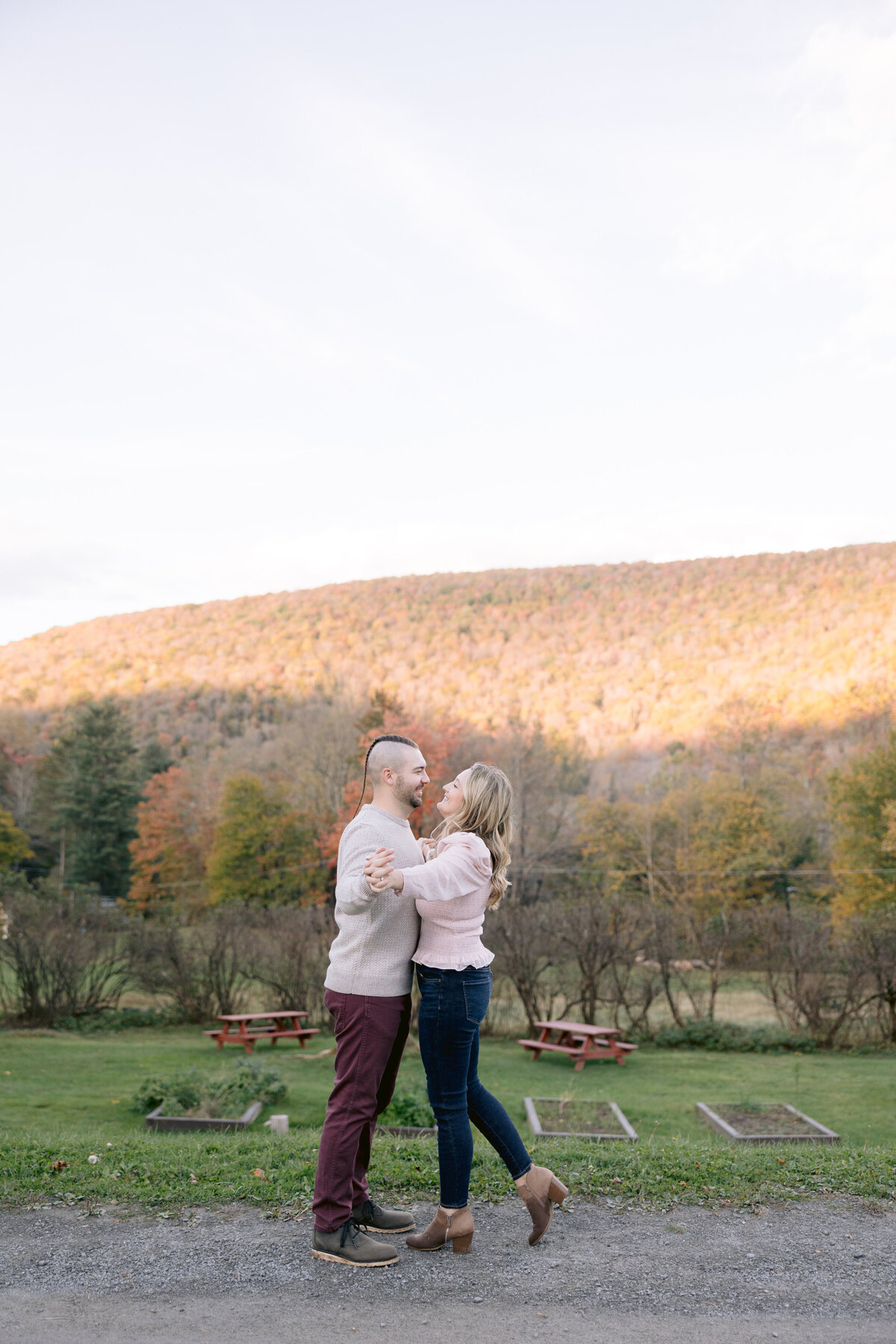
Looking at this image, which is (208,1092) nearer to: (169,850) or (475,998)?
(475,998)

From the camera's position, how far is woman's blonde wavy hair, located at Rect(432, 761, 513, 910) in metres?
3.59

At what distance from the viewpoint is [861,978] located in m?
15.4

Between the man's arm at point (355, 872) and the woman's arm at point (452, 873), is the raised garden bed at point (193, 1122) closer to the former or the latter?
the man's arm at point (355, 872)

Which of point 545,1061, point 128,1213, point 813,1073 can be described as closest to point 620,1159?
→ point 128,1213

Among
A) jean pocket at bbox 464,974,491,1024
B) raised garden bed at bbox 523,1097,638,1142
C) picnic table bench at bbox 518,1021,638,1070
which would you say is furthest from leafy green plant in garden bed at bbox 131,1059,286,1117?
jean pocket at bbox 464,974,491,1024

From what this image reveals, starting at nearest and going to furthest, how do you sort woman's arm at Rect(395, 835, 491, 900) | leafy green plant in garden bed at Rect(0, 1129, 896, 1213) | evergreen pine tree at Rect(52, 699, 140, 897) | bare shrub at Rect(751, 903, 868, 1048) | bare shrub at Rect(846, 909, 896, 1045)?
1. woman's arm at Rect(395, 835, 491, 900)
2. leafy green plant in garden bed at Rect(0, 1129, 896, 1213)
3. bare shrub at Rect(846, 909, 896, 1045)
4. bare shrub at Rect(751, 903, 868, 1048)
5. evergreen pine tree at Rect(52, 699, 140, 897)

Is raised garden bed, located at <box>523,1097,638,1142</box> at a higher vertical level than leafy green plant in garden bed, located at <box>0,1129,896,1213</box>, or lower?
lower

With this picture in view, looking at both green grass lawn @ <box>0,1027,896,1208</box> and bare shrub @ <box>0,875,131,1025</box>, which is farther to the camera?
bare shrub @ <box>0,875,131,1025</box>

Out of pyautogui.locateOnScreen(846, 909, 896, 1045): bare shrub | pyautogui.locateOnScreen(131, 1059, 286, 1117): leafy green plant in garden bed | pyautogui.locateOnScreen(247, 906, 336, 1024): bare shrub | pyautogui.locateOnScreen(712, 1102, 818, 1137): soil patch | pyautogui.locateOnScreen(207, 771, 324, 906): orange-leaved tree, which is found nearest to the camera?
pyautogui.locateOnScreen(712, 1102, 818, 1137): soil patch

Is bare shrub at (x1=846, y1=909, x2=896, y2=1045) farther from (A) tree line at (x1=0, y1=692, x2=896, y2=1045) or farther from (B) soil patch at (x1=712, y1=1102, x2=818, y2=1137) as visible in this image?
(B) soil patch at (x1=712, y1=1102, x2=818, y2=1137)

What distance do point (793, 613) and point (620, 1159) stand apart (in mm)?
110685

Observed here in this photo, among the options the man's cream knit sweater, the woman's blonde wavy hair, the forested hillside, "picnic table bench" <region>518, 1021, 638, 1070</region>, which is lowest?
"picnic table bench" <region>518, 1021, 638, 1070</region>

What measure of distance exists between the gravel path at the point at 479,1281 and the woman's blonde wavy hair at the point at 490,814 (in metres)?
1.31

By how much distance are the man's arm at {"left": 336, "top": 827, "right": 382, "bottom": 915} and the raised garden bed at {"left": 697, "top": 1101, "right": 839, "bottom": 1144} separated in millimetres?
5771
